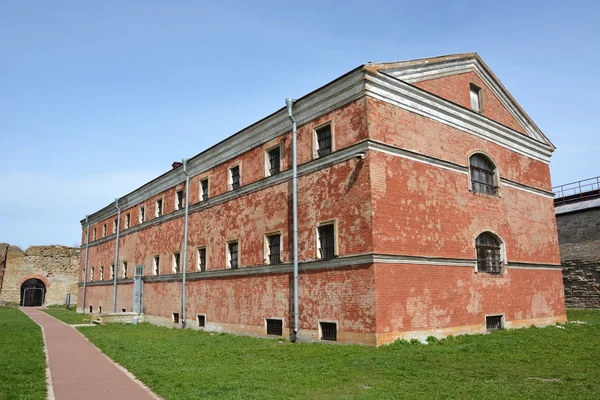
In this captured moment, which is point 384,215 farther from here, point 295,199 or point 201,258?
point 201,258

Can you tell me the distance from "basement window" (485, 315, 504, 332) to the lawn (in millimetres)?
848

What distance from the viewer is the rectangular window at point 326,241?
48.0 ft

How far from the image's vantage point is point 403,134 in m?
14.7

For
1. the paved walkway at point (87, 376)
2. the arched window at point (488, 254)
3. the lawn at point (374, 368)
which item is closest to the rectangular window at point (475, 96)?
the arched window at point (488, 254)

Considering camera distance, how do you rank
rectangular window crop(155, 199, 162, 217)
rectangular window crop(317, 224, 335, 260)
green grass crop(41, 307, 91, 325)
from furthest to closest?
rectangular window crop(155, 199, 162, 217) < green grass crop(41, 307, 91, 325) < rectangular window crop(317, 224, 335, 260)

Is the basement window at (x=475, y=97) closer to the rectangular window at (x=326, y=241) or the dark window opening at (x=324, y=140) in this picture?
the dark window opening at (x=324, y=140)

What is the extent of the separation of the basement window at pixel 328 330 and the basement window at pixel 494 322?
18.7 feet

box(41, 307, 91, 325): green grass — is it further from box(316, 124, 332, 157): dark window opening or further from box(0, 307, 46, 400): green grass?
box(316, 124, 332, 157): dark window opening

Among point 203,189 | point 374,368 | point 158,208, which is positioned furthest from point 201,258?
point 374,368

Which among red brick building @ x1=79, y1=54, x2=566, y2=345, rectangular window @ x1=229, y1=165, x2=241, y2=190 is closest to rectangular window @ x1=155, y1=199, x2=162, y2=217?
red brick building @ x1=79, y1=54, x2=566, y2=345

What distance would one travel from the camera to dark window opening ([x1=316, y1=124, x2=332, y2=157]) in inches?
603

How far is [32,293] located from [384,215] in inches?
1900

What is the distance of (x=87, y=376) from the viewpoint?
988cm

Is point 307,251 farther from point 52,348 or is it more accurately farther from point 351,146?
point 52,348
